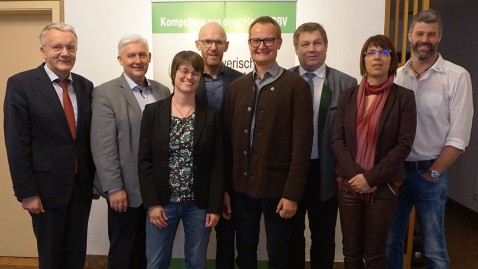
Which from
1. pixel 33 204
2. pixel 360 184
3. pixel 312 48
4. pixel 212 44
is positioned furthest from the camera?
pixel 212 44

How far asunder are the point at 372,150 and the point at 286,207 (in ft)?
1.75

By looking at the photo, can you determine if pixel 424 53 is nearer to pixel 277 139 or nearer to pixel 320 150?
pixel 320 150

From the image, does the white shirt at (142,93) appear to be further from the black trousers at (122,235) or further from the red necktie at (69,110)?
the black trousers at (122,235)

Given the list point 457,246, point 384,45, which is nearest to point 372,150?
point 384,45

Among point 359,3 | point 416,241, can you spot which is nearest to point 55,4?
point 359,3

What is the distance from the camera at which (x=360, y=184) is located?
1795 mm

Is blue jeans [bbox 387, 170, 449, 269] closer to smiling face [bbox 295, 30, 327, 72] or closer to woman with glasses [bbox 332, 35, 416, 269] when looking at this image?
woman with glasses [bbox 332, 35, 416, 269]

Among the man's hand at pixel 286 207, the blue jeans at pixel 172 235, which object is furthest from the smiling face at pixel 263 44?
the blue jeans at pixel 172 235

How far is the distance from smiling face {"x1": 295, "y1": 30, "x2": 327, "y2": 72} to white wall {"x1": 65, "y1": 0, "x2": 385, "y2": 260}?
673mm

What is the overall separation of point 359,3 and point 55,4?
99.4 inches

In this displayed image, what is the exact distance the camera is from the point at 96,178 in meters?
2.12

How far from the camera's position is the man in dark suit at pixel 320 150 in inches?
81.9

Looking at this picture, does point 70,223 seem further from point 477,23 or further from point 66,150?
point 477,23

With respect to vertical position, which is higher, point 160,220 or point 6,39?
point 6,39
